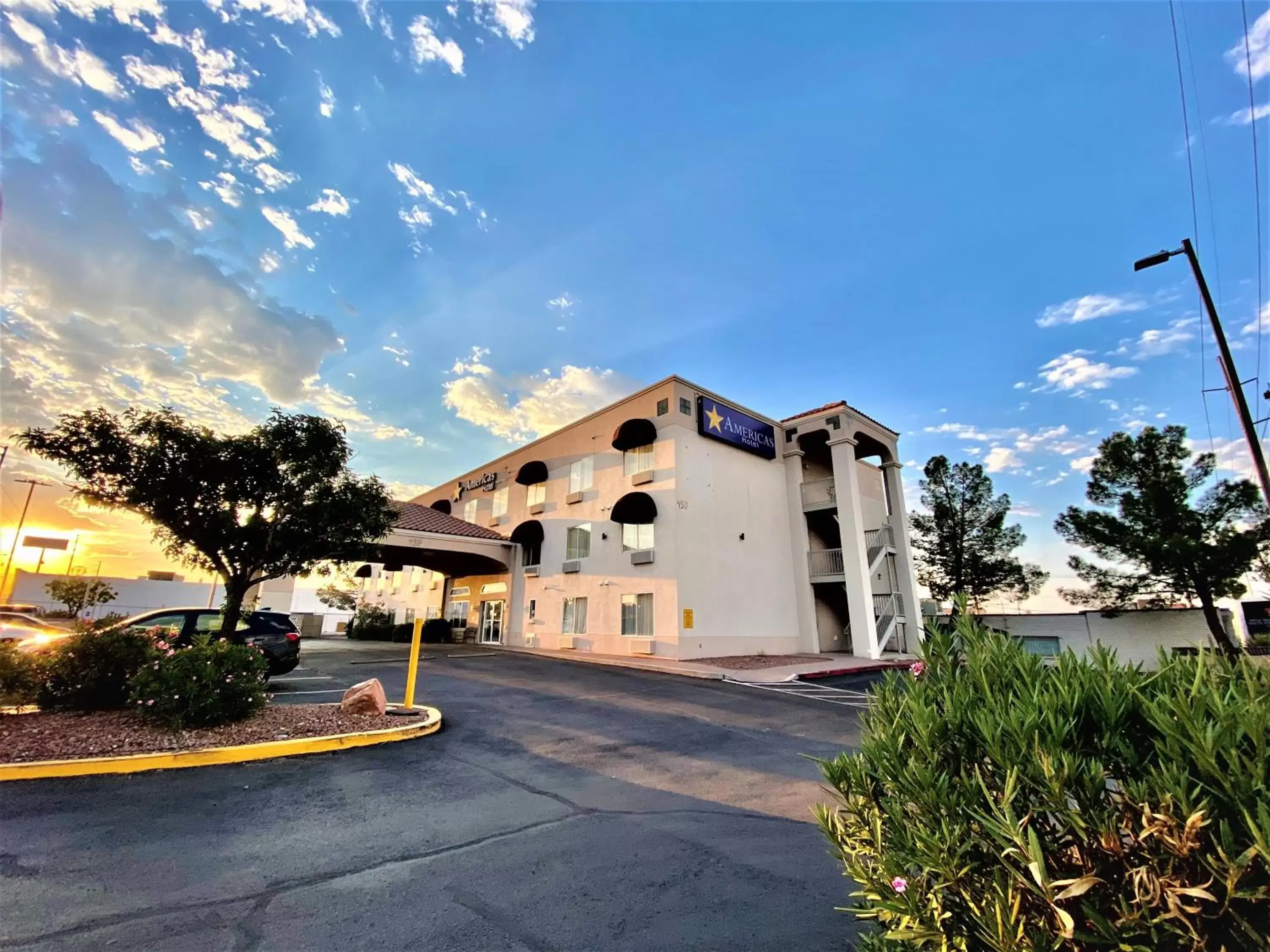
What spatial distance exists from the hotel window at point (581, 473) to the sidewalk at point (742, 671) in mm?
7423

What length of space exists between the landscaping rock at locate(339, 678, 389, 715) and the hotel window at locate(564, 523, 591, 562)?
16170mm

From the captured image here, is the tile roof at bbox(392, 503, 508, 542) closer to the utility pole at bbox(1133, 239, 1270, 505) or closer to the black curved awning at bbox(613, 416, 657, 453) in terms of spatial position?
the black curved awning at bbox(613, 416, 657, 453)

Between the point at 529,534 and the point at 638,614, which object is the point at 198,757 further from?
the point at 529,534

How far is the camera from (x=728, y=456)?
938 inches

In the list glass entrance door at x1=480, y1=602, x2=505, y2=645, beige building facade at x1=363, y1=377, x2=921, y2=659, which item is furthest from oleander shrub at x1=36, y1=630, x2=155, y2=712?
glass entrance door at x1=480, y1=602, x2=505, y2=645

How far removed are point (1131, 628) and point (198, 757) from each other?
3532 centimetres

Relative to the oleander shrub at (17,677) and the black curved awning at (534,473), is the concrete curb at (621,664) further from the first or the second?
the oleander shrub at (17,677)

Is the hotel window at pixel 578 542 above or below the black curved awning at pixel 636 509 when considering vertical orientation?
below

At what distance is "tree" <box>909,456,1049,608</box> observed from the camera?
31.7m

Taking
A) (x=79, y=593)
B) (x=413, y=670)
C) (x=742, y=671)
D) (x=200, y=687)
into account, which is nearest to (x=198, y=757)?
(x=200, y=687)

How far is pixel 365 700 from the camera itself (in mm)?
8602

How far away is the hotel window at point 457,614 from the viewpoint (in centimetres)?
3262

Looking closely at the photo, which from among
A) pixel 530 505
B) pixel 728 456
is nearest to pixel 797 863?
pixel 728 456

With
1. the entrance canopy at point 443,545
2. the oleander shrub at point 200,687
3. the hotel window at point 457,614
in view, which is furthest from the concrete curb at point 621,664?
the oleander shrub at point 200,687
